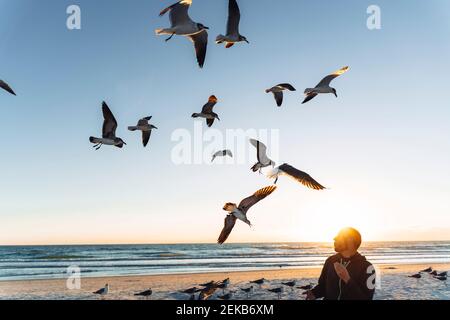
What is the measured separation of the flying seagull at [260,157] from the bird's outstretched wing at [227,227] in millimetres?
1658

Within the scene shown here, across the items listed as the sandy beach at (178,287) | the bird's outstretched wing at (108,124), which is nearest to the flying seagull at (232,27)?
the bird's outstretched wing at (108,124)

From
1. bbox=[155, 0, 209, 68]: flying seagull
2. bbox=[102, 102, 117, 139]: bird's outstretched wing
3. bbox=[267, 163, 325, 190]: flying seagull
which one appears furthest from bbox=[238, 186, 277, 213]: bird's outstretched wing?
bbox=[102, 102, 117, 139]: bird's outstretched wing

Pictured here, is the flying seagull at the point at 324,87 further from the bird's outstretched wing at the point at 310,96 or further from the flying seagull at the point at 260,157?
the flying seagull at the point at 260,157

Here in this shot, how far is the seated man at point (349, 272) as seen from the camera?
158 inches

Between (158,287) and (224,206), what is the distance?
10.1m

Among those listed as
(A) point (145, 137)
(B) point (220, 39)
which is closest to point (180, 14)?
(B) point (220, 39)

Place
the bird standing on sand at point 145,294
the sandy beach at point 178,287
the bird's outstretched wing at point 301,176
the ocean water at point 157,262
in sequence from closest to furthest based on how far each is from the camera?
1. the bird's outstretched wing at point 301,176
2. the bird standing on sand at point 145,294
3. the sandy beach at point 178,287
4. the ocean water at point 157,262

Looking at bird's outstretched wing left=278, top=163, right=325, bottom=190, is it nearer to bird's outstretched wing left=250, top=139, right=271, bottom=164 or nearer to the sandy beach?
bird's outstretched wing left=250, top=139, right=271, bottom=164

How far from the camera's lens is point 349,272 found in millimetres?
4113

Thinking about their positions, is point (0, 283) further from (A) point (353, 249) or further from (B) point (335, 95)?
(A) point (353, 249)

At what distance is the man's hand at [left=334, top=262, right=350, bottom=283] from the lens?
3.98 metres
